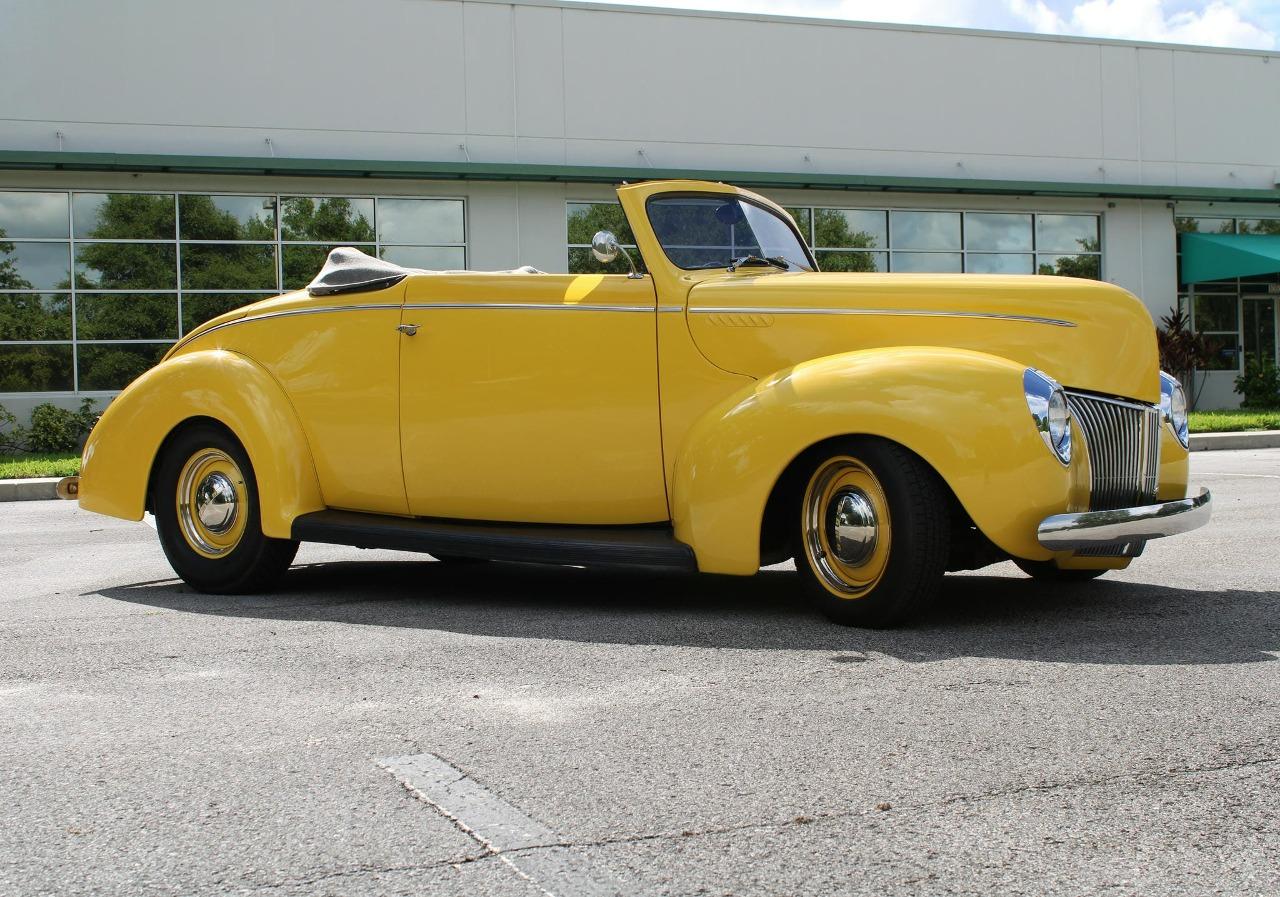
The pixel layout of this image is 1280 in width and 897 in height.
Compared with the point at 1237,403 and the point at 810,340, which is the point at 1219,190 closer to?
the point at 1237,403

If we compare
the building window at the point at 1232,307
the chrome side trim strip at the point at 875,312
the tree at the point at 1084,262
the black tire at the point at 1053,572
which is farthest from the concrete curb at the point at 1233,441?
the chrome side trim strip at the point at 875,312

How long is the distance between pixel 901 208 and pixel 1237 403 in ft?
28.7

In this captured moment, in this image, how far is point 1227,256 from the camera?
84.2 ft

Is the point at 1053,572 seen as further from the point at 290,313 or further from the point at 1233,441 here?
the point at 1233,441

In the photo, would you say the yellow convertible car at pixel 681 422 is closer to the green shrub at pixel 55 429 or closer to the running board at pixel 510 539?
the running board at pixel 510 539

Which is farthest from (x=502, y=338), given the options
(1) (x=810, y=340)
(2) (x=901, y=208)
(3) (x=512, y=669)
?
(2) (x=901, y=208)

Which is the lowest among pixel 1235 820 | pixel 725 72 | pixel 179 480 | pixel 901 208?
pixel 1235 820

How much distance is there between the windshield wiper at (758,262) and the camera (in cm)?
585

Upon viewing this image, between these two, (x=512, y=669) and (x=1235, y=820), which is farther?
(x=512, y=669)

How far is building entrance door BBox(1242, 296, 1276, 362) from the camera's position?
27.3m

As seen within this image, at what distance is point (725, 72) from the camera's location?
23609 millimetres

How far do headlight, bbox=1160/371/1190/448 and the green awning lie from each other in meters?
21.7

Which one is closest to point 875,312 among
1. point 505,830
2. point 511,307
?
point 511,307

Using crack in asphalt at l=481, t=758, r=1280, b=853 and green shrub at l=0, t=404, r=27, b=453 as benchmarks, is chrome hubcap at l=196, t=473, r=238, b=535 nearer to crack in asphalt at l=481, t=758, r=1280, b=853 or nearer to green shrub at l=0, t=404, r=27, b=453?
crack in asphalt at l=481, t=758, r=1280, b=853
